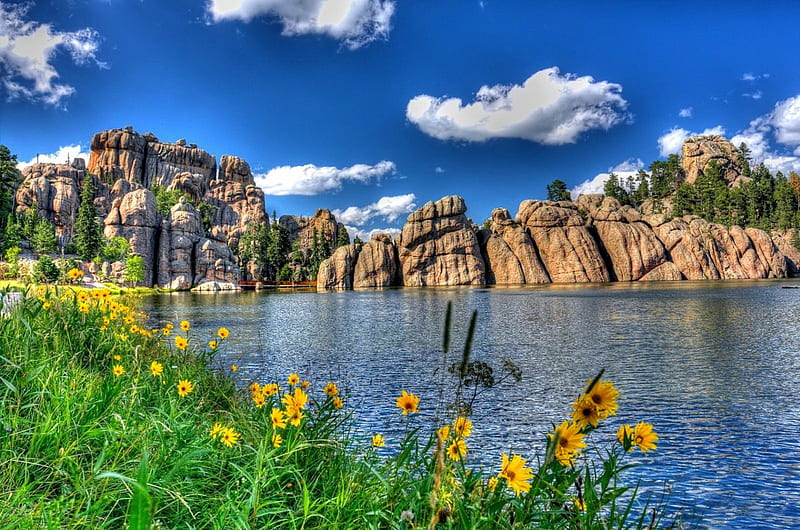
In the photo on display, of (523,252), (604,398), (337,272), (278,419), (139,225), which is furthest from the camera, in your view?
(523,252)

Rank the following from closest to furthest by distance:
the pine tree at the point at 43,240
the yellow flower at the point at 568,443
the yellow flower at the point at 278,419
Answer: the yellow flower at the point at 568,443 → the yellow flower at the point at 278,419 → the pine tree at the point at 43,240

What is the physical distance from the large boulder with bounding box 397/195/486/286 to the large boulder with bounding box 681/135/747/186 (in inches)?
2721

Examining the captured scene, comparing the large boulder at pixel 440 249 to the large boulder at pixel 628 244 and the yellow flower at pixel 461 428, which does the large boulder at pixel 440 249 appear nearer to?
the large boulder at pixel 628 244

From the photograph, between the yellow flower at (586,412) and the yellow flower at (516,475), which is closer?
the yellow flower at (586,412)

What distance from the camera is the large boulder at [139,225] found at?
71562mm

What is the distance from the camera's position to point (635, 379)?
38.9 ft

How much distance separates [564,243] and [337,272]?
1501 inches

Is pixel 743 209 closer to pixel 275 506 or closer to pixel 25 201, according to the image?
pixel 275 506

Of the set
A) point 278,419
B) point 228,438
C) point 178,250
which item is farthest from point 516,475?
point 178,250

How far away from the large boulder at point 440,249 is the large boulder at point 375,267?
198 cm

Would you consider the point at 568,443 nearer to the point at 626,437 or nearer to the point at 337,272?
the point at 626,437

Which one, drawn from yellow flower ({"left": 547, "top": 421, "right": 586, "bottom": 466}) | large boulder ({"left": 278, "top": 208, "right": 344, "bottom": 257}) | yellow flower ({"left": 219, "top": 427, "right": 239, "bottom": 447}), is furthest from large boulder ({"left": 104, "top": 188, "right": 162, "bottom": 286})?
yellow flower ({"left": 547, "top": 421, "right": 586, "bottom": 466})

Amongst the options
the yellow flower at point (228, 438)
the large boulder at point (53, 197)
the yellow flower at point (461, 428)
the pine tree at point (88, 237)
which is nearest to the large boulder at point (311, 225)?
the large boulder at point (53, 197)

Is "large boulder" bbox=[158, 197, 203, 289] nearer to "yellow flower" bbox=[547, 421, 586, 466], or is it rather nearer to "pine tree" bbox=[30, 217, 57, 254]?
"pine tree" bbox=[30, 217, 57, 254]
